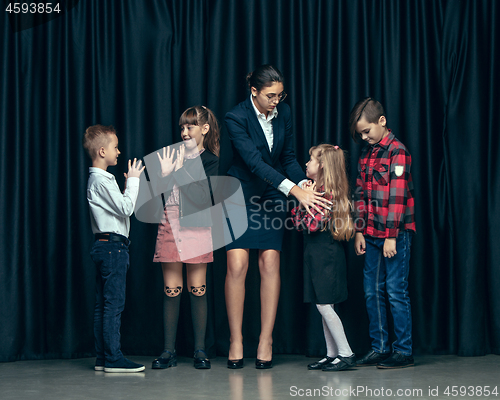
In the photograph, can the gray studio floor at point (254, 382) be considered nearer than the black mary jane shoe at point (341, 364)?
Yes

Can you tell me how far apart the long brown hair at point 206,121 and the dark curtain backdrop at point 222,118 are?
22 cm

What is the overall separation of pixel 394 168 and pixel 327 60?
0.80 m

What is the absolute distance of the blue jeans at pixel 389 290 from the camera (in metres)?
2.40

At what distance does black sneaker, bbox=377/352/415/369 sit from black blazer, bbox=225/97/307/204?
3.16 feet

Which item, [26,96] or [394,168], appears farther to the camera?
[26,96]

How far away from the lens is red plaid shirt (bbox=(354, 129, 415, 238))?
2.35m

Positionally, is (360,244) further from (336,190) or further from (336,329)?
(336,329)

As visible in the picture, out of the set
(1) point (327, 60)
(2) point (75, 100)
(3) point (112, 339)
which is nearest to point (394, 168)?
(1) point (327, 60)

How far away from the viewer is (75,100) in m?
2.84

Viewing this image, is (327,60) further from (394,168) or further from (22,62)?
(22,62)

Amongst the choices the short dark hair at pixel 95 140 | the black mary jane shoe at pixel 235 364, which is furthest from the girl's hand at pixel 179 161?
the black mary jane shoe at pixel 235 364

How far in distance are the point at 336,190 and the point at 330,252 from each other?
0.29 m

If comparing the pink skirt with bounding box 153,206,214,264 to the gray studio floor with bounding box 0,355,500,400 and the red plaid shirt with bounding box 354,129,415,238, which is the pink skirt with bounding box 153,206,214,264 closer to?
the gray studio floor with bounding box 0,355,500,400

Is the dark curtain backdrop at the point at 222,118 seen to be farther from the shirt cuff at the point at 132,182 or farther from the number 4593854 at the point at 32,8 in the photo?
the shirt cuff at the point at 132,182
